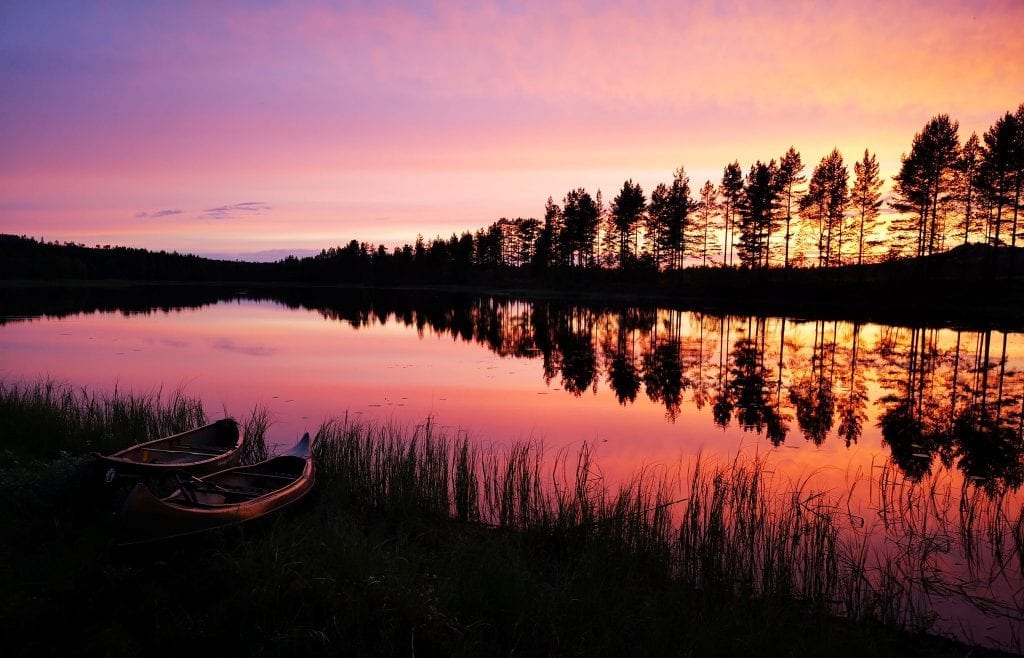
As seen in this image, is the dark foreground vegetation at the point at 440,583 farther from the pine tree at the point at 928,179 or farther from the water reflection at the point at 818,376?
the pine tree at the point at 928,179

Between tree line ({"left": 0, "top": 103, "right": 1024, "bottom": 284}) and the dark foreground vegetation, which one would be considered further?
tree line ({"left": 0, "top": 103, "right": 1024, "bottom": 284})

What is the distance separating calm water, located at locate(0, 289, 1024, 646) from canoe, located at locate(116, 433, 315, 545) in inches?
201

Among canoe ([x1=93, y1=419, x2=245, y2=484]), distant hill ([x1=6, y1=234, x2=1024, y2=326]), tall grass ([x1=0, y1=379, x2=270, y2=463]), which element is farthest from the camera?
distant hill ([x1=6, y1=234, x2=1024, y2=326])

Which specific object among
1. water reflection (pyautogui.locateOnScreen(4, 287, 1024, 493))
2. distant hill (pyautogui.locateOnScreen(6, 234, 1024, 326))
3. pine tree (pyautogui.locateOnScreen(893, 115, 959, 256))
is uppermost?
pine tree (pyautogui.locateOnScreen(893, 115, 959, 256))

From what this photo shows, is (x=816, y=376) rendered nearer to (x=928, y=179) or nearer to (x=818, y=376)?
(x=818, y=376)

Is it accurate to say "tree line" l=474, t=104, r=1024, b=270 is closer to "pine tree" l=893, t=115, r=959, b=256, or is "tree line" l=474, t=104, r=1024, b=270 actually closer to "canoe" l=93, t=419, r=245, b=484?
"pine tree" l=893, t=115, r=959, b=256

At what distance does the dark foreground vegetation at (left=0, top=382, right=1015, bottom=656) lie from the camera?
214 inches

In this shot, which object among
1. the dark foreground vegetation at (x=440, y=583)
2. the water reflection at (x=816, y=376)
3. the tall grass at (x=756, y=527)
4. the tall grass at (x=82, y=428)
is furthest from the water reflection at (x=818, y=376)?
the tall grass at (x=82, y=428)

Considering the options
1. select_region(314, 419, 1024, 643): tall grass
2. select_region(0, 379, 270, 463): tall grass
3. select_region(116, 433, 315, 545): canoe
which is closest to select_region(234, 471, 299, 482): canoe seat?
select_region(116, 433, 315, 545): canoe

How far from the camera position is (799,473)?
12.2 metres

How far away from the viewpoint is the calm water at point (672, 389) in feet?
39.9

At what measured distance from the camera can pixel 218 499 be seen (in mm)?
8289

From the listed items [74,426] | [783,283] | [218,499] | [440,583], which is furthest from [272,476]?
[783,283]

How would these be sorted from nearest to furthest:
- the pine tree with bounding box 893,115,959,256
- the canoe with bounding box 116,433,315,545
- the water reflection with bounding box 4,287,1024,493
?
the canoe with bounding box 116,433,315,545
the water reflection with bounding box 4,287,1024,493
the pine tree with bounding box 893,115,959,256
